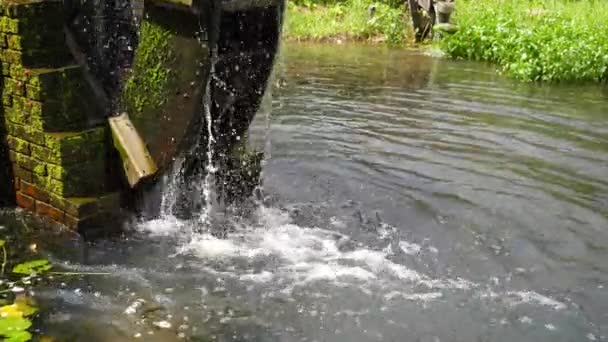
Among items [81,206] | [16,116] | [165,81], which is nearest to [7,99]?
[16,116]

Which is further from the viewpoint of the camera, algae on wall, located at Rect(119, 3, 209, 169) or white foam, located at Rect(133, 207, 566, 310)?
algae on wall, located at Rect(119, 3, 209, 169)

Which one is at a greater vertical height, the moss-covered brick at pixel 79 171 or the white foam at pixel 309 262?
the moss-covered brick at pixel 79 171

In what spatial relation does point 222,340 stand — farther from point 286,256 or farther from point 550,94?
point 550,94

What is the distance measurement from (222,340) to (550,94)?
6.75 m

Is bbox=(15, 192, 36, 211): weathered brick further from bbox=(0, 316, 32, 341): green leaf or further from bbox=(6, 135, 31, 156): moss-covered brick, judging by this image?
bbox=(0, 316, 32, 341): green leaf

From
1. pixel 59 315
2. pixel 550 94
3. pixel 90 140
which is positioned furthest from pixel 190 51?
pixel 550 94

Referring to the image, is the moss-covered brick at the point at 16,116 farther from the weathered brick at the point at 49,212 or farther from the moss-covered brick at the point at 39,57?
the weathered brick at the point at 49,212

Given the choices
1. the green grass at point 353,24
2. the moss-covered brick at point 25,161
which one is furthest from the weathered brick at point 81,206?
the green grass at point 353,24

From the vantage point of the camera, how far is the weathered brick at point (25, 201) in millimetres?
4832

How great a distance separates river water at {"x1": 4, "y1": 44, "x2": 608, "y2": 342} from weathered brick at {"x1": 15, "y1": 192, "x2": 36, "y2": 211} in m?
0.12

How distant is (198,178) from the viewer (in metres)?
5.16

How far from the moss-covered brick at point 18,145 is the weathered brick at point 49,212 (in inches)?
14.0

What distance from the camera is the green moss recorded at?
441cm

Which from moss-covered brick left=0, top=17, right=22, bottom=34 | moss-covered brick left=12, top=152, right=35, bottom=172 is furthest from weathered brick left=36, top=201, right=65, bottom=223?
moss-covered brick left=0, top=17, right=22, bottom=34
